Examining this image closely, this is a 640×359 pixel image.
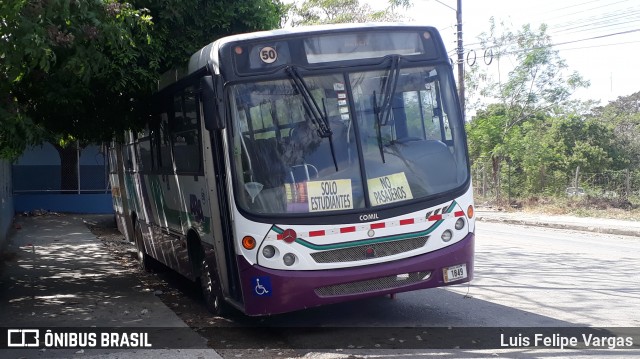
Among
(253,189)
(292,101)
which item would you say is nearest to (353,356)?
(253,189)

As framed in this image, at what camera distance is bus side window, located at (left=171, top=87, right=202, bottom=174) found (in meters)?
8.38

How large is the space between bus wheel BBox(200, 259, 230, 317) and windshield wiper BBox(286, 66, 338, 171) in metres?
2.18

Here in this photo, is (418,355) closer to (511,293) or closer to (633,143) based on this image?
(511,293)

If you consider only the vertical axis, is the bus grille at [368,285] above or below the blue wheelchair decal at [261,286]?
below

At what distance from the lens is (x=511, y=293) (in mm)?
9555

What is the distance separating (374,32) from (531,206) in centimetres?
2061

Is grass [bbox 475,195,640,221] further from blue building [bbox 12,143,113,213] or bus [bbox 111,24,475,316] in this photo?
blue building [bbox 12,143,113,213]

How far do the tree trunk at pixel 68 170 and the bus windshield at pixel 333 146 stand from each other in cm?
2276

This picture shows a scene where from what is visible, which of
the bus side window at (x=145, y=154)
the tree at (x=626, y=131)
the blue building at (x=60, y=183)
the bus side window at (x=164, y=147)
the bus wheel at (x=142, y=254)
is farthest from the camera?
the tree at (x=626, y=131)

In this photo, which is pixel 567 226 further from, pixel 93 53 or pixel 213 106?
pixel 93 53

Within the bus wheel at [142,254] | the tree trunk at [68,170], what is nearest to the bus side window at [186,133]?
the bus wheel at [142,254]

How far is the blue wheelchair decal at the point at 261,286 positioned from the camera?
6988mm

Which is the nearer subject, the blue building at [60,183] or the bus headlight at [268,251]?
the bus headlight at [268,251]

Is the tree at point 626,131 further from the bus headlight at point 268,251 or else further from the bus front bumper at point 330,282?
the bus headlight at point 268,251
